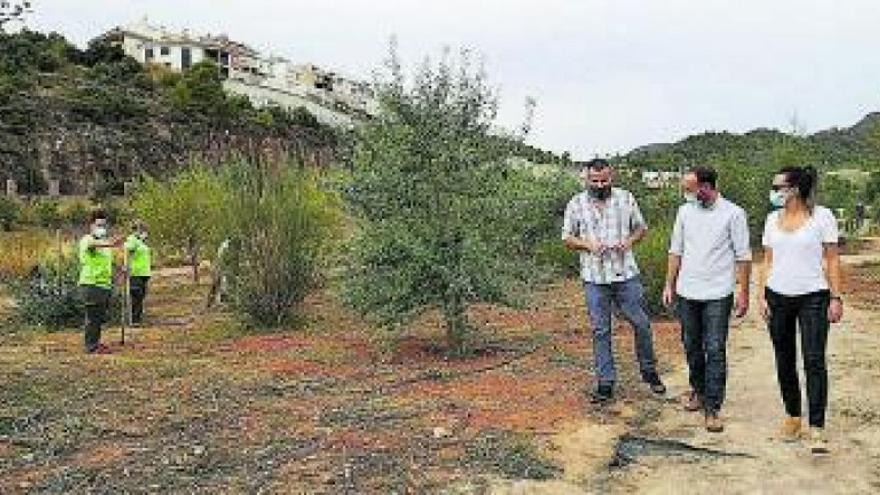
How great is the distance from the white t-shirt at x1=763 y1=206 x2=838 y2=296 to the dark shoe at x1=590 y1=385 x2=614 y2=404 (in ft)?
5.89

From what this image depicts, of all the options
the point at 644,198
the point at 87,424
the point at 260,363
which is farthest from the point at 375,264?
the point at 644,198

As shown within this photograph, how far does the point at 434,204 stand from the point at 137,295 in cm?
771

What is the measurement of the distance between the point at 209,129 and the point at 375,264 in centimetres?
5575

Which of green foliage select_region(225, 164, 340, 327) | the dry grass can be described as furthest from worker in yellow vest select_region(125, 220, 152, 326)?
the dry grass

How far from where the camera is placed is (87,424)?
26.2 ft

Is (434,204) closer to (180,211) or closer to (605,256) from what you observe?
(605,256)

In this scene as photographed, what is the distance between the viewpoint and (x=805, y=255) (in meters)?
6.65

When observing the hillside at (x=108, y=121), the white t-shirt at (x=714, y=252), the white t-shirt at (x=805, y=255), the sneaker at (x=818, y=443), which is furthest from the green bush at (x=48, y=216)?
the sneaker at (x=818, y=443)

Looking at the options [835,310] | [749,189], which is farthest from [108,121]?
[835,310]

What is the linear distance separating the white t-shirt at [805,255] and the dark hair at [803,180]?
0.14m

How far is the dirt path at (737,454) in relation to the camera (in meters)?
6.00

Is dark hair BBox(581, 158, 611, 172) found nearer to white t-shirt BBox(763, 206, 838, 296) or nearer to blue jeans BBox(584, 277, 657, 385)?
blue jeans BBox(584, 277, 657, 385)

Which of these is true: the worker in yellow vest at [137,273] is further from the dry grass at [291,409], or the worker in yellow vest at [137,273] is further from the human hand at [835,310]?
the human hand at [835,310]

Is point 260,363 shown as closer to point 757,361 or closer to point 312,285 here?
point 312,285
